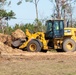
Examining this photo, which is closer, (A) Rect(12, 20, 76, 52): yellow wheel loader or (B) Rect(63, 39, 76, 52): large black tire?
(A) Rect(12, 20, 76, 52): yellow wheel loader

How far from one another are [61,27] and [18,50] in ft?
13.4

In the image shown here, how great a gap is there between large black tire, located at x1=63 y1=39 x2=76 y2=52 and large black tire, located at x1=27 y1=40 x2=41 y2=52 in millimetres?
2082

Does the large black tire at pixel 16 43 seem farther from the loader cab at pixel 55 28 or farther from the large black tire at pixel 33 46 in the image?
the loader cab at pixel 55 28

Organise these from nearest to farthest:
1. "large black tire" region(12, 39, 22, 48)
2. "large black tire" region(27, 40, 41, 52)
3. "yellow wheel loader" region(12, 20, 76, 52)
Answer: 1. "yellow wheel loader" region(12, 20, 76, 52)
2. "large black tire" region(27, 40, 41, 52)
3. "large black tire" region(12, 39, 22, 48)

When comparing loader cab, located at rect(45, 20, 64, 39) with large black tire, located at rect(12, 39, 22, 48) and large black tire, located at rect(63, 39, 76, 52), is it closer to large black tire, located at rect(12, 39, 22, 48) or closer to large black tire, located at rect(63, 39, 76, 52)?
large black tire, located at rect(63, 39, 76, 52)

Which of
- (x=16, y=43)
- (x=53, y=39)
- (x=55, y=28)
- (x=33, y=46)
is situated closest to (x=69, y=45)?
(x=53, y=39)

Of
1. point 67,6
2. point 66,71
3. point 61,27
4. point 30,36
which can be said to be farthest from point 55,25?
point 67,6

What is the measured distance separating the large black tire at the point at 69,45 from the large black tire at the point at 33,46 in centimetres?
208

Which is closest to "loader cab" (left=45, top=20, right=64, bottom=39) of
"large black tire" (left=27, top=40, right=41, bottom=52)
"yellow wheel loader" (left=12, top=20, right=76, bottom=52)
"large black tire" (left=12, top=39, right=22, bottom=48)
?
"yellow wheel loader" (left=12, top=20, right=76, bottom=52)

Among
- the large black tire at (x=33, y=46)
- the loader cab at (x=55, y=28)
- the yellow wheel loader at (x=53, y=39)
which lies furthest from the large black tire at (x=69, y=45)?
the large black tire at (x=33, y=46)

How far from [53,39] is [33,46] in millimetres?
1731

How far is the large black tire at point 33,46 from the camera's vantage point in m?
27.1

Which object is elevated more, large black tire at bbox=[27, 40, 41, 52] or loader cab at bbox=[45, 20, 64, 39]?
loader cab at bbox=[45, 20, 64, 39]

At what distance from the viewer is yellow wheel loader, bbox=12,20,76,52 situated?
2677 centimetres
